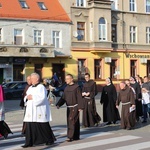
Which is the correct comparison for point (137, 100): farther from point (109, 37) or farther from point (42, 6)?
point (42, 6)

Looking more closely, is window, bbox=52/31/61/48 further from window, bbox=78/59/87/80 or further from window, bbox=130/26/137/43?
window, bbox=130/26/137/43

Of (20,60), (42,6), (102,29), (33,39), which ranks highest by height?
(42,6)

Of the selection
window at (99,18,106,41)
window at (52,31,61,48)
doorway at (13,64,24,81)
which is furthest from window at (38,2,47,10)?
doorway at (13,64,24,81)

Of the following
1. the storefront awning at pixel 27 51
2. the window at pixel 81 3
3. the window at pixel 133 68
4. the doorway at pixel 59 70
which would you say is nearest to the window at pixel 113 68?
the window at pixel 133 68

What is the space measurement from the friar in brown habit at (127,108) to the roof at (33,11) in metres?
23.2

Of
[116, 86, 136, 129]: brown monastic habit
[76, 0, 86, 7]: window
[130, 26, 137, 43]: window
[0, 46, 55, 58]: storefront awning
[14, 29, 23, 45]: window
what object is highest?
[76, 0, 86, 7]: window

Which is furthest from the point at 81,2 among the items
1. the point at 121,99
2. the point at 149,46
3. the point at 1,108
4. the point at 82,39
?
the point at 1,108

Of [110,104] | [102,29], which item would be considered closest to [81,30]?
[102,29]

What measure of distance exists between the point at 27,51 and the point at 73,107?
23830 mm

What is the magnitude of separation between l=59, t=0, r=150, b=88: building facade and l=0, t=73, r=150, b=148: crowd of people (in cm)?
2214

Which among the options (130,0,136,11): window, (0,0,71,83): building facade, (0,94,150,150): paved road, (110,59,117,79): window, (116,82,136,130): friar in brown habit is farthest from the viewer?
(130,0,136,11): window

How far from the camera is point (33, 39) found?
35375mm

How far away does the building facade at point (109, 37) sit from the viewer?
3750 cm

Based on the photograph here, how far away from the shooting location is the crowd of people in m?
9.37
